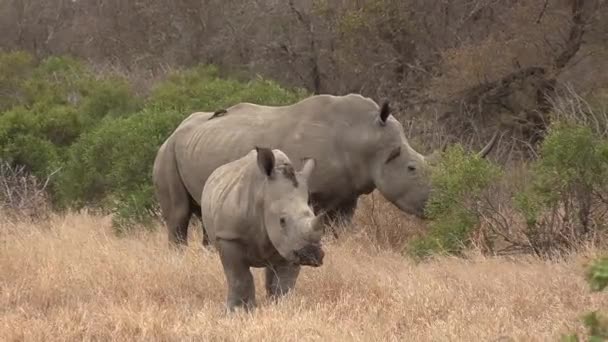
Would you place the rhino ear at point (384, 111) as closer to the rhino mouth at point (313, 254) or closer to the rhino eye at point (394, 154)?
the rhino eye at point (394, 154)

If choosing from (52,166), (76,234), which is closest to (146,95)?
(52,166)

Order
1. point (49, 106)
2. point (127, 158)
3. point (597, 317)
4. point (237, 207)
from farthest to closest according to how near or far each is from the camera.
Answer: point (49, 106), point (127, 158), point (237, 207), point (597, 317)

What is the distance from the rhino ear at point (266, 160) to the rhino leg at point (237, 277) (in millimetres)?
546

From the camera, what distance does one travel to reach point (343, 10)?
61.1 ft

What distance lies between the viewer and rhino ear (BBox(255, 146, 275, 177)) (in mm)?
6850

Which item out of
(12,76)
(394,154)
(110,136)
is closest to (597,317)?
(394,154)

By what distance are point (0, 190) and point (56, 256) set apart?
14.7ft

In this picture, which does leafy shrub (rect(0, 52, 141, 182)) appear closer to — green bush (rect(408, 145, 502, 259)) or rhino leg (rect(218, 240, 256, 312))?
green bush (rect(408, 145, 502, 259))

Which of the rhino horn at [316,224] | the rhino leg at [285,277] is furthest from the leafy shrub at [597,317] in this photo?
the rhino leg at [285,277]

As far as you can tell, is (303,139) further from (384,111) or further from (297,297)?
(297,297)

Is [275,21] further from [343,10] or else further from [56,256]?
Answer: [56,256]

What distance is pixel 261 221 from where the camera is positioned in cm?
691

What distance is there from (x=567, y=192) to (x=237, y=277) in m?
3.25

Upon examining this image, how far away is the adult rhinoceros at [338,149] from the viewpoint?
29.7ft
